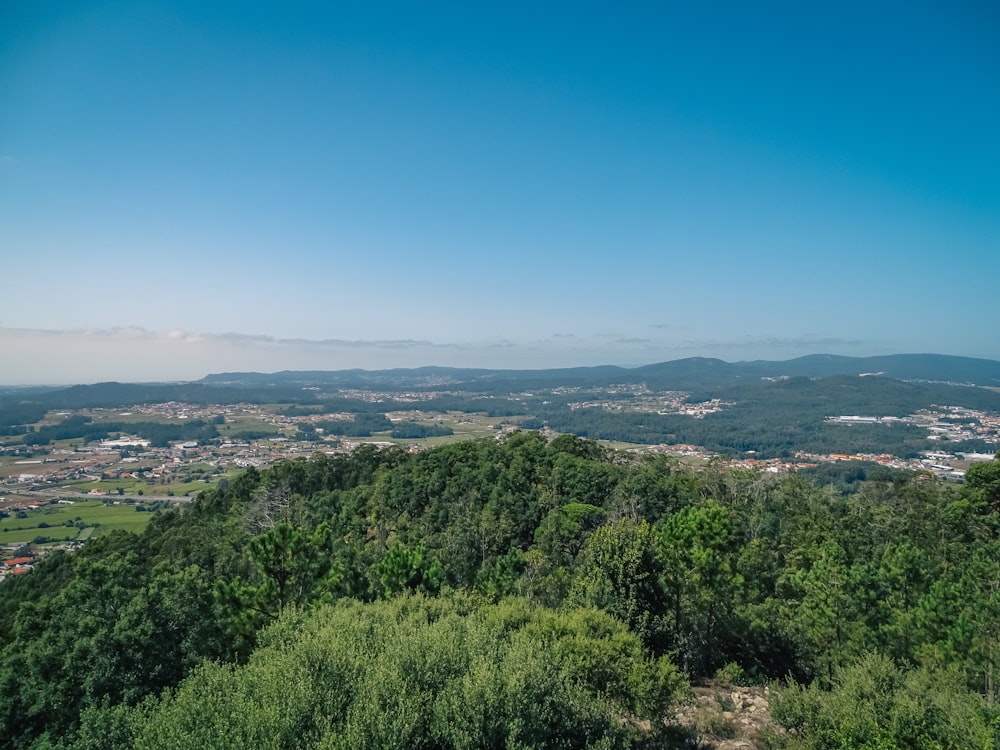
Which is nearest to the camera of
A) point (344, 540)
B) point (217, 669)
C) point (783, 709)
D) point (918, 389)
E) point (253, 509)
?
point (217, 669)

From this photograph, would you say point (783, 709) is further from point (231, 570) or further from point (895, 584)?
point (231, 570)

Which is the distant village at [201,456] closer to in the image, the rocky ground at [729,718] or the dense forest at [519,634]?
the dense forest at [519,634]

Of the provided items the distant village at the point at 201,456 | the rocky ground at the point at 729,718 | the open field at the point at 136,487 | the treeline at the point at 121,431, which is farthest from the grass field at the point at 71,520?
the rocky ground at the point at 729,718

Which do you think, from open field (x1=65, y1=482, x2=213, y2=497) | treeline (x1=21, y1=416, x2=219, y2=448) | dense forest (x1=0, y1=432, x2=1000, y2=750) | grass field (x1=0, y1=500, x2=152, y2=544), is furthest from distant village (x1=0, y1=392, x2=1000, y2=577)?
dense forest (x1=0, y1=432, x2=1000, y2=750)

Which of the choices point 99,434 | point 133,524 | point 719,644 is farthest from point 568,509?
point 99,434

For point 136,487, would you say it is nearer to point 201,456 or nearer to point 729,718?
point 201,456

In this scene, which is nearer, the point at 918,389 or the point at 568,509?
the point at 568,509

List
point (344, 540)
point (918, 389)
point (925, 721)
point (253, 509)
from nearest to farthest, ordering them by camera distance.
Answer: point (925, 721) < point (344, 540) < point (253, 509) < point (918, 389)
